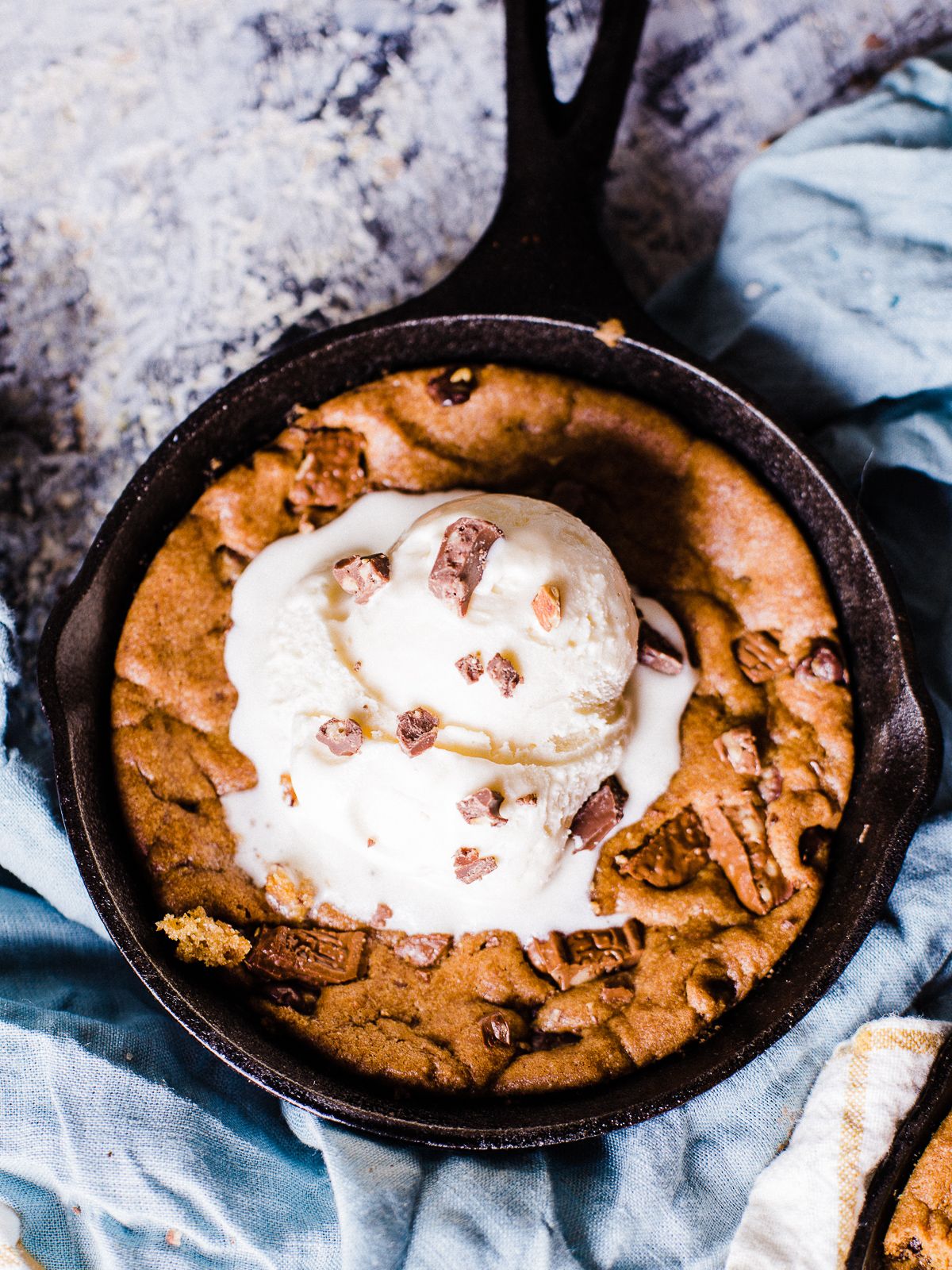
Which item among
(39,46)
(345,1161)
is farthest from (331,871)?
(39,46)

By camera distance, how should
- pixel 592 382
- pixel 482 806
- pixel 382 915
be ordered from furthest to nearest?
1. pixel 592 382
2. pixel 382 915
3. pixel 482 806

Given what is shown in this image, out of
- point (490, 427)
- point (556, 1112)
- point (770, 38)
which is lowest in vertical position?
point (556, 1112)

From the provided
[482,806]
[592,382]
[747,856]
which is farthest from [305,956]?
[592,382]

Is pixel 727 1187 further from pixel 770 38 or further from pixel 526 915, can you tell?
pixel 770 38

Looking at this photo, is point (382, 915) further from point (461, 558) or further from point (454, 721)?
point (461, 558)

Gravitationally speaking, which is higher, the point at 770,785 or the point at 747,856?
the point at 770,785
